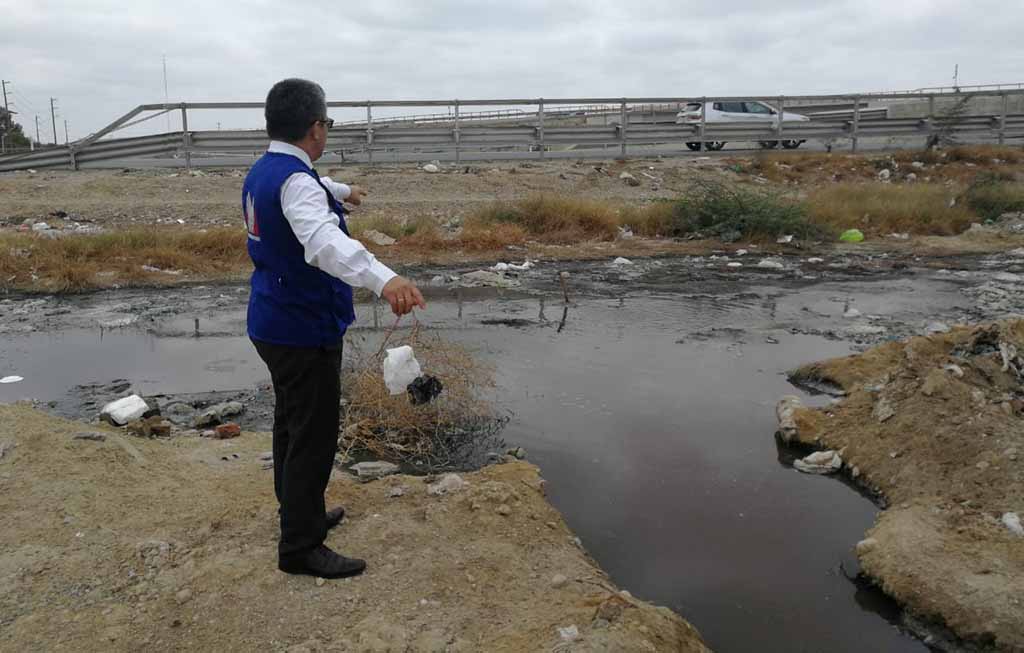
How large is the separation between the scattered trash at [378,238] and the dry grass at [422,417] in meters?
6.10

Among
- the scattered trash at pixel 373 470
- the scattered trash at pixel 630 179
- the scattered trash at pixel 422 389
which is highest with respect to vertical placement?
the scattered trash at pixel 630 179

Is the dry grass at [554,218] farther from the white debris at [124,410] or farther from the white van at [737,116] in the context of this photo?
the white debris at [124,410]

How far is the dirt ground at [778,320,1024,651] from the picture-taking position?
9.76 ft

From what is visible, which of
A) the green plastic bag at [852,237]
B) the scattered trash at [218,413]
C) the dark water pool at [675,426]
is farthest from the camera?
the green plastic bag at [852,237]

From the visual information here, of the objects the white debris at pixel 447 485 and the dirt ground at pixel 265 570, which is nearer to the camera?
the dirt ground at pixel 265 570

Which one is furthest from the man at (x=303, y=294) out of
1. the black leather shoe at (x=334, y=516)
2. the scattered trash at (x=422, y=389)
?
the scattered trash at (x=422, y=389)

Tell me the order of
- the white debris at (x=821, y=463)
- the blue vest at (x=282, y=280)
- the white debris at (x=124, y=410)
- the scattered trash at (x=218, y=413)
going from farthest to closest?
1. the scattered trash at (x=218, y=413)
2. the white debris at (x=124, y=410)
3. the white debris at (x=821, y=463)
4. the blue vest at (x=282, y=280)

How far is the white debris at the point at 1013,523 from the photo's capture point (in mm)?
3270

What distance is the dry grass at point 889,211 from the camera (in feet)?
43.5

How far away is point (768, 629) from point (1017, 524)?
1.24 metres

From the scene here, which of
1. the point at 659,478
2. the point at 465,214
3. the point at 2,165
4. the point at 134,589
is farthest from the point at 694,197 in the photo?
the point at 2,165

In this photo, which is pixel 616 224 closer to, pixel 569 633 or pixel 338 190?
pixel 338 190

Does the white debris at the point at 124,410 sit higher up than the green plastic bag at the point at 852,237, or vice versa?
the green plastic bag at the point at 852,237

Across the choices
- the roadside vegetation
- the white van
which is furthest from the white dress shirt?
the white van
